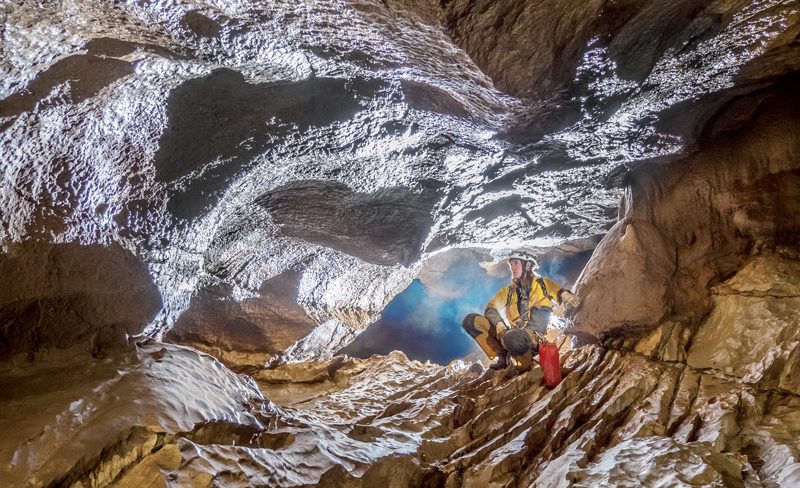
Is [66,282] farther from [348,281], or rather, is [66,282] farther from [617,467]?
[348,281]

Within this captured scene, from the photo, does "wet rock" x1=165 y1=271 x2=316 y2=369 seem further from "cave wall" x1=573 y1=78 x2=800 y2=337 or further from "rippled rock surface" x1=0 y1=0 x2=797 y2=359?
"cave wall" x1=573 y1=78 x2=800 y2=337

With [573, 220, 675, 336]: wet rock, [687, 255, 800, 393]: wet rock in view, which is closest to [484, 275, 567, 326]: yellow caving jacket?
[573, 220, 675, 336]: wet rock

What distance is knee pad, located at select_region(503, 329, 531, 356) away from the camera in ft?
19.9

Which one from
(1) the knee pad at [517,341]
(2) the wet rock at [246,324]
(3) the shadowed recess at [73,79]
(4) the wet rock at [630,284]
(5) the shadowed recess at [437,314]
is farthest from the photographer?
(5) the shadowed recess at [437,314]

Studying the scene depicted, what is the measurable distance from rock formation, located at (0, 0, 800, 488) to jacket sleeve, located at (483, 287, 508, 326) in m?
0.93

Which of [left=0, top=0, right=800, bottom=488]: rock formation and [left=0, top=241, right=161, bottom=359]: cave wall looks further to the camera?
[left=0, top=241, right=161, bottom=359]: cave wall

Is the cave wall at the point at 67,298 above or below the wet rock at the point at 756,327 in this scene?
below

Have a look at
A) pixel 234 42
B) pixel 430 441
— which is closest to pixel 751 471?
pixel 430 441

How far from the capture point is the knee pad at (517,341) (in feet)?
19.9

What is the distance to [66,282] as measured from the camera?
395 centimetres

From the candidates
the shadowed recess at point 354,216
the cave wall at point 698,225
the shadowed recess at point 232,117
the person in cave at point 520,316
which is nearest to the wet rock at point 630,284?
the cave wall at point 698,225

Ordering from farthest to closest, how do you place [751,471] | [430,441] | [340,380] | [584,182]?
[340,380], [584,182], [430,441], [751,471]

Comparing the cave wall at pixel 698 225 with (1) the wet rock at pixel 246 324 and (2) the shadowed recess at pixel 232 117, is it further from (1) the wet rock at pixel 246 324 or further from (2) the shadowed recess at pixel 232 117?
(1) the wet rock at pixel 246 324

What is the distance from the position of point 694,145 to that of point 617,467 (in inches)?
171
